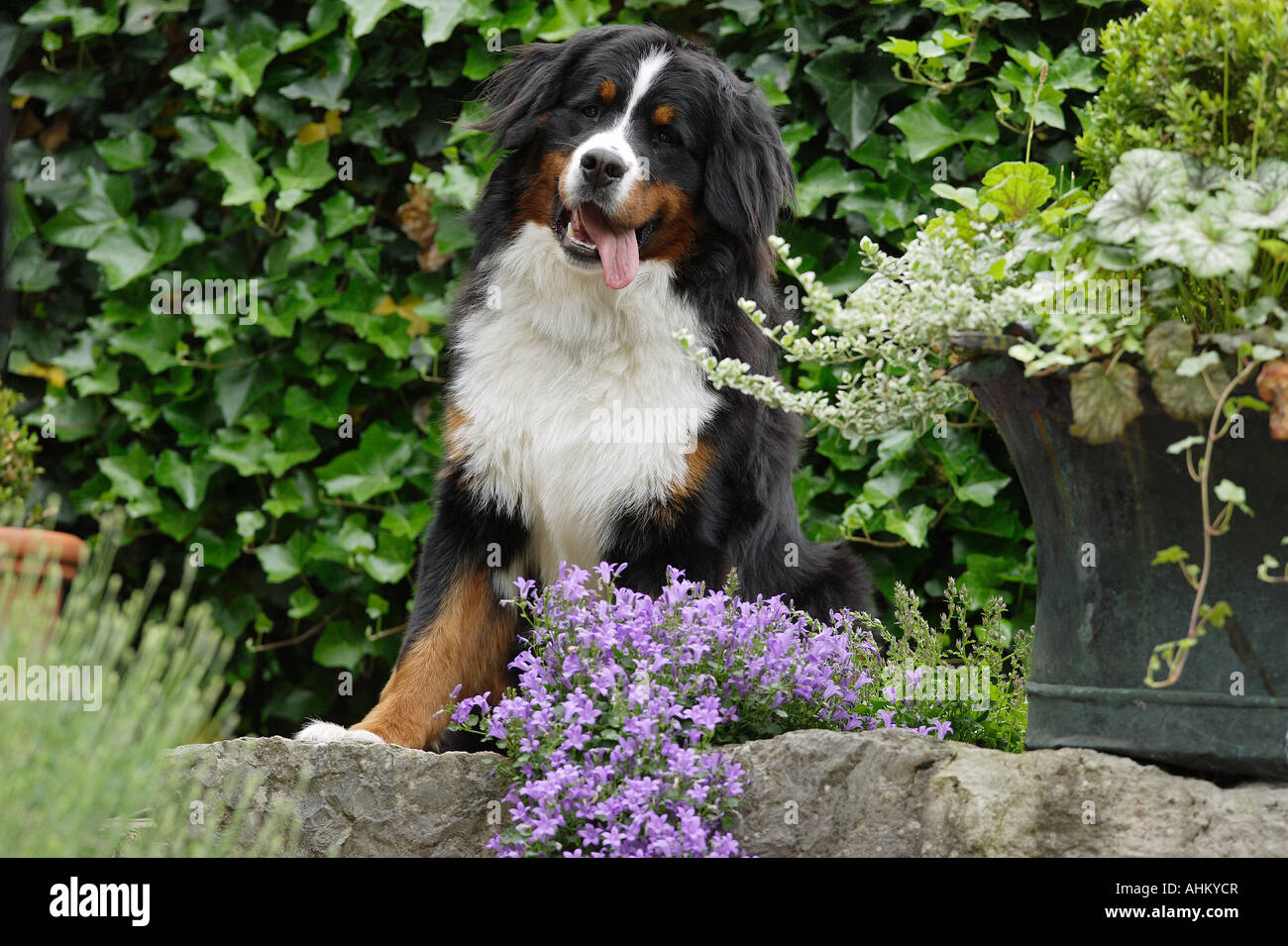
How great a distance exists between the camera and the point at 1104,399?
1.98 meters

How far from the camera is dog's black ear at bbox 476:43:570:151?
10.5 ft

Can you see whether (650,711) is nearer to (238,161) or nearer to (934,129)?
(934,129)

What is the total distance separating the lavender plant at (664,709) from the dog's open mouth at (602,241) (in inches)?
35.1

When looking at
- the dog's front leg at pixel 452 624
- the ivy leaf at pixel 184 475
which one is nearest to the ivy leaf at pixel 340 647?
the ivy leaf at pixel 184 475

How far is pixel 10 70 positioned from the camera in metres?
4.96

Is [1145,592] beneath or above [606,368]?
beneath

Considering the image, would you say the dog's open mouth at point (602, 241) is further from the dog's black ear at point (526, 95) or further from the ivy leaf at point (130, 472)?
the ivy leaf at point (130, 472)

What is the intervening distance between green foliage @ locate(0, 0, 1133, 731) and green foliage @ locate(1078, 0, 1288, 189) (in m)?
1.80

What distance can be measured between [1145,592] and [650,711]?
2.64ft

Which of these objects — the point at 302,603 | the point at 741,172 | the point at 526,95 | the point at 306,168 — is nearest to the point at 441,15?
the point at 306,168

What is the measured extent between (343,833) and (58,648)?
650mm

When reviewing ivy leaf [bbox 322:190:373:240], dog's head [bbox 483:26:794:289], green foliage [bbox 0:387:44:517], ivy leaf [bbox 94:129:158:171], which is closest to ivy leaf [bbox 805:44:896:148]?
dog's head [bbox 483:26:794:289]
